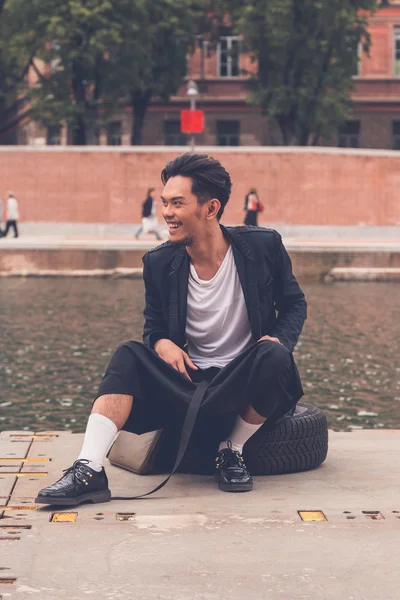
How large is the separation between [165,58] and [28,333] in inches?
1125

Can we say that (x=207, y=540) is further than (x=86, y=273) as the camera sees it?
No

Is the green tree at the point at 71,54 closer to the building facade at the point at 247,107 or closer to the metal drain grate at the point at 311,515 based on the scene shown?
the building facade at the point at 247,107

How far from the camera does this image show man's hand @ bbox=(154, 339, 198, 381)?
5422 millimetres

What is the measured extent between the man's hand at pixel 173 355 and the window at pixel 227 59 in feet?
134

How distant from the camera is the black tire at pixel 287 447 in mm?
5617

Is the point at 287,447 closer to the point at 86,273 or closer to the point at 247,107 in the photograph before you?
the point at 86,273

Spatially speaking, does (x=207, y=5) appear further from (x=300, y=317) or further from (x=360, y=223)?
(x=300, y=317)

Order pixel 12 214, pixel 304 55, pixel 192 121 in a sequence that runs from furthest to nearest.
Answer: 1. pixel 304 55
2. pixel 192 121
3. pixel 12 214

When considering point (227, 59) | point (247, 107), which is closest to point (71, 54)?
point (227, 59)

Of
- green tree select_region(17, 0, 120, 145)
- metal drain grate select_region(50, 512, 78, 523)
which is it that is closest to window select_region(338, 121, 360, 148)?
green tree select_region(17, 0, 120, 145)

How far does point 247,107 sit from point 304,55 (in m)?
7.15

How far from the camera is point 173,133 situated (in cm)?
4825

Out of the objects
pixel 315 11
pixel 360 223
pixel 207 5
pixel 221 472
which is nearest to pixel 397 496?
pixel 221 472

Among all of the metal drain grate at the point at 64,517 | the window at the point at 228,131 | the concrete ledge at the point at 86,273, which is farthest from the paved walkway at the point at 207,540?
the window at the point at 228,131
